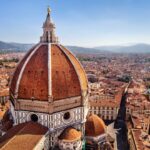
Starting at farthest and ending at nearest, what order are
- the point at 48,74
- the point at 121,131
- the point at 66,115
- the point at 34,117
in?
the point at 121,131 → the point at 66,115 → the point at 34,117 → the point at 48,74

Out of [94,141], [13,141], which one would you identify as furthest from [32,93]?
[94,141]

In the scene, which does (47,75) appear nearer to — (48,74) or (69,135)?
(48,74)

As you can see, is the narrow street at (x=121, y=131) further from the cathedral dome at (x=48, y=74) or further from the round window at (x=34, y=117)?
the round window at (x=34, y=117)

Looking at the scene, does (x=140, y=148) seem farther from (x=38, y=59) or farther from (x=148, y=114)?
(x=148, y=114)

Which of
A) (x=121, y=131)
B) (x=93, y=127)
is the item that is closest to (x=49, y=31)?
(x=93, y=127)

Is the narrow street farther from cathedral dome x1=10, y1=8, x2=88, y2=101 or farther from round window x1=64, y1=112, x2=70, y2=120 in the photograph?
cathedral dome x1=10, y1=8, x2=88, y2=101
